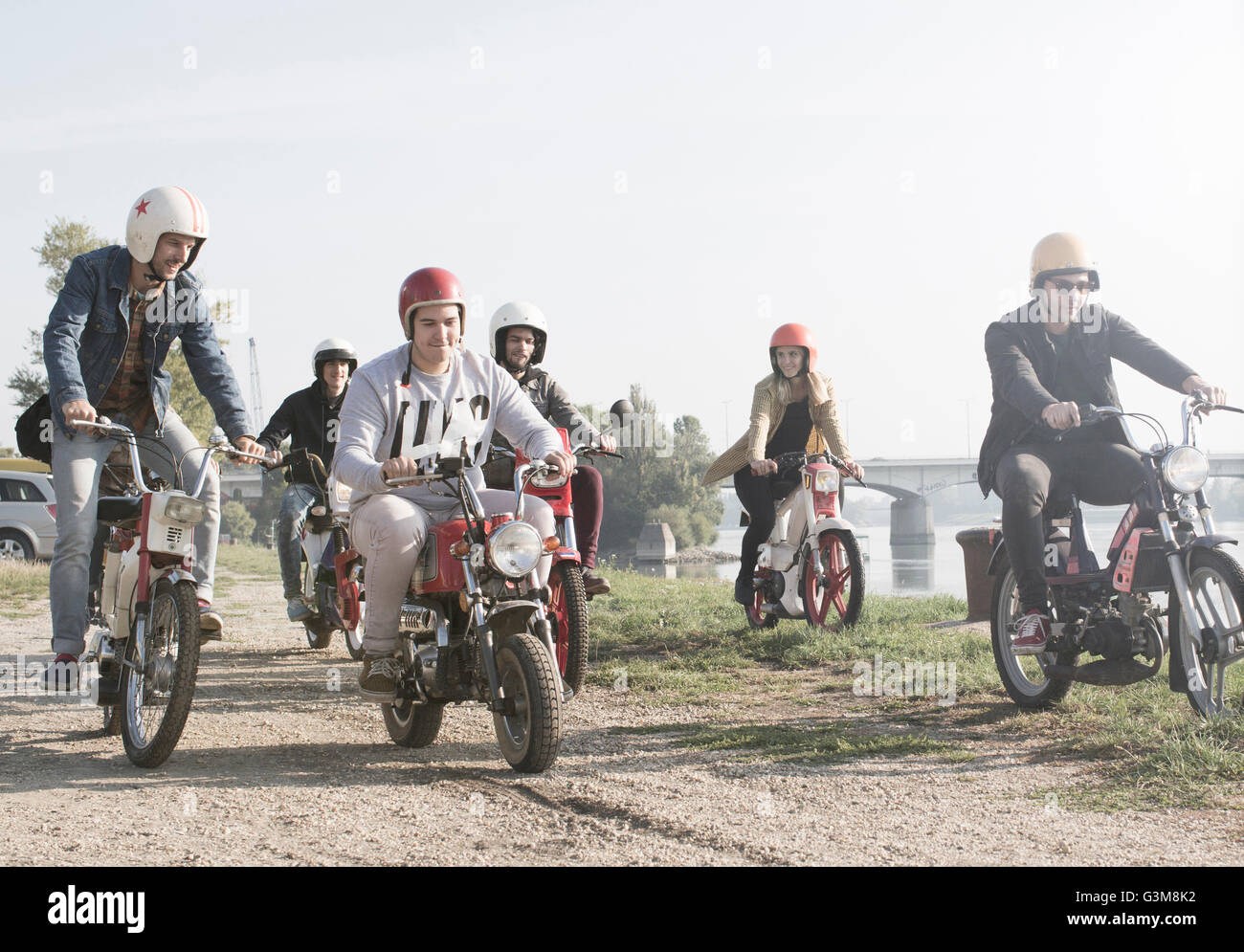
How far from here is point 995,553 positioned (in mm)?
5457

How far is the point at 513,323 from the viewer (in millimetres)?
7117

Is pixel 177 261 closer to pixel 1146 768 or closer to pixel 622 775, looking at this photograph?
pixel 622 775

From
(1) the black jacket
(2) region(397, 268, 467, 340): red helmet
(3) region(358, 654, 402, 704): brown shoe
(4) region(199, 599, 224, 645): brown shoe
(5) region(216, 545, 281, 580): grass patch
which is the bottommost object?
(5) region(216, 545, 281, 580): grass patch

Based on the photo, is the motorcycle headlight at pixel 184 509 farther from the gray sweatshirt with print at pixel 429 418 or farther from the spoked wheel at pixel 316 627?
the spoked wheel at pixel 316 627

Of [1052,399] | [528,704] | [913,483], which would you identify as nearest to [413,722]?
[528,704]

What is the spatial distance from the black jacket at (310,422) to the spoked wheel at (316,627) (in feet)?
2.58

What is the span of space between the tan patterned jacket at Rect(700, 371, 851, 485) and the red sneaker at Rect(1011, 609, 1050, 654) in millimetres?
3343

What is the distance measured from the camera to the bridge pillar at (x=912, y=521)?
74625 mm

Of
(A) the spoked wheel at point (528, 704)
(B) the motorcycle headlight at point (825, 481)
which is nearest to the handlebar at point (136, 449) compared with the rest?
(A) the spoked wheel at point (528, 704)

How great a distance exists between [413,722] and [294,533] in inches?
149

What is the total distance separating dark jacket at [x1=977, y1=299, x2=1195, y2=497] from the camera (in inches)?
209

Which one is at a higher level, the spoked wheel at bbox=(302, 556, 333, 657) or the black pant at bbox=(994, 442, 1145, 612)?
the black pant at bbox=(994, 442, 1145, 612)

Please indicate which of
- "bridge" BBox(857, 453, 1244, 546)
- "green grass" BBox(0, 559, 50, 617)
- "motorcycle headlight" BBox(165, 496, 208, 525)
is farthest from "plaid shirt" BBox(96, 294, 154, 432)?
"bridge" BBox(857, 453, 1244, 546)

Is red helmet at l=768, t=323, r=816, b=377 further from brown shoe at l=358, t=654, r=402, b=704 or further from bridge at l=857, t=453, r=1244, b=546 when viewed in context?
bridge at l=857, t=453, r=1244, b=546
